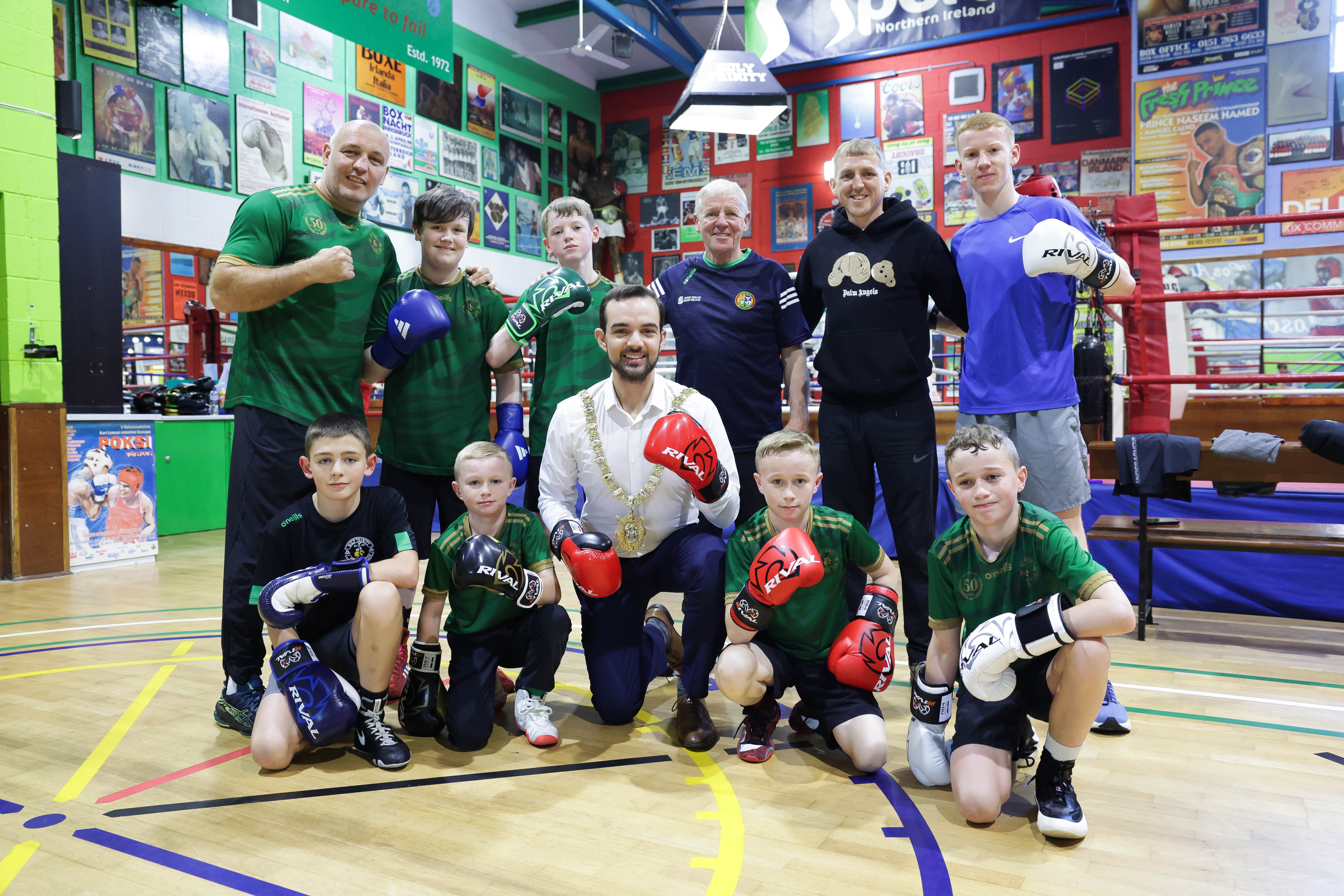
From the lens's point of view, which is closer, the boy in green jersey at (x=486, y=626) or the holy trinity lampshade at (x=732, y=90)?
the boy in green jersey at (x=486, y=626)

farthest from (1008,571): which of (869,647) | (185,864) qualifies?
(185,864)

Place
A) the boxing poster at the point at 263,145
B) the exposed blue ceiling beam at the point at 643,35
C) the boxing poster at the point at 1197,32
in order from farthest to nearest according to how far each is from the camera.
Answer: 1. the exposed blue ceiling beam at the point at 643,35
2. the boxing poster at the point at 263,145
3. the boxing poster at the point at 1197,32

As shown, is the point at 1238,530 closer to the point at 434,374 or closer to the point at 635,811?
the point at 635,811

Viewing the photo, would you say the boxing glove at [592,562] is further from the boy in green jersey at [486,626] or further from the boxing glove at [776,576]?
the boxing glove at [776,576]

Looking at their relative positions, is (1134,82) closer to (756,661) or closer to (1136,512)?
(1136,512)

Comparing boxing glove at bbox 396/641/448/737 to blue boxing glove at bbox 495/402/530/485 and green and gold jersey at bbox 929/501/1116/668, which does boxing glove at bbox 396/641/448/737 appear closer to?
blue boxing glove at bbox 495/402/530/485

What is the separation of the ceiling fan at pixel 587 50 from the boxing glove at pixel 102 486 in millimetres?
5811

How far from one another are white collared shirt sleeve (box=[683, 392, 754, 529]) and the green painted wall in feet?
15.2

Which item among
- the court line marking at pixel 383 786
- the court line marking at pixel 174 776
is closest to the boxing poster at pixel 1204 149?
the court line marking at pixel 383 786

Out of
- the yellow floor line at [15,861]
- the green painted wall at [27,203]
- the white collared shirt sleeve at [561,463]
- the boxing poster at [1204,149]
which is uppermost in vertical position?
the boxing poster at [1204,149]

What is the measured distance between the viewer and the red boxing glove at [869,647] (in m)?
2.20

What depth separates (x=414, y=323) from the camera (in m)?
2.62

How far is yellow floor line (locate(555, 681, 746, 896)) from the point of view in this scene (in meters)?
1.67

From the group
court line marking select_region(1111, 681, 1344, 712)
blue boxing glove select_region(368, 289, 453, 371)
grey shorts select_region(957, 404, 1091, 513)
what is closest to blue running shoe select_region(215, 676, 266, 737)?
blue boxing glove select_region(368, 289, 453, 371)
